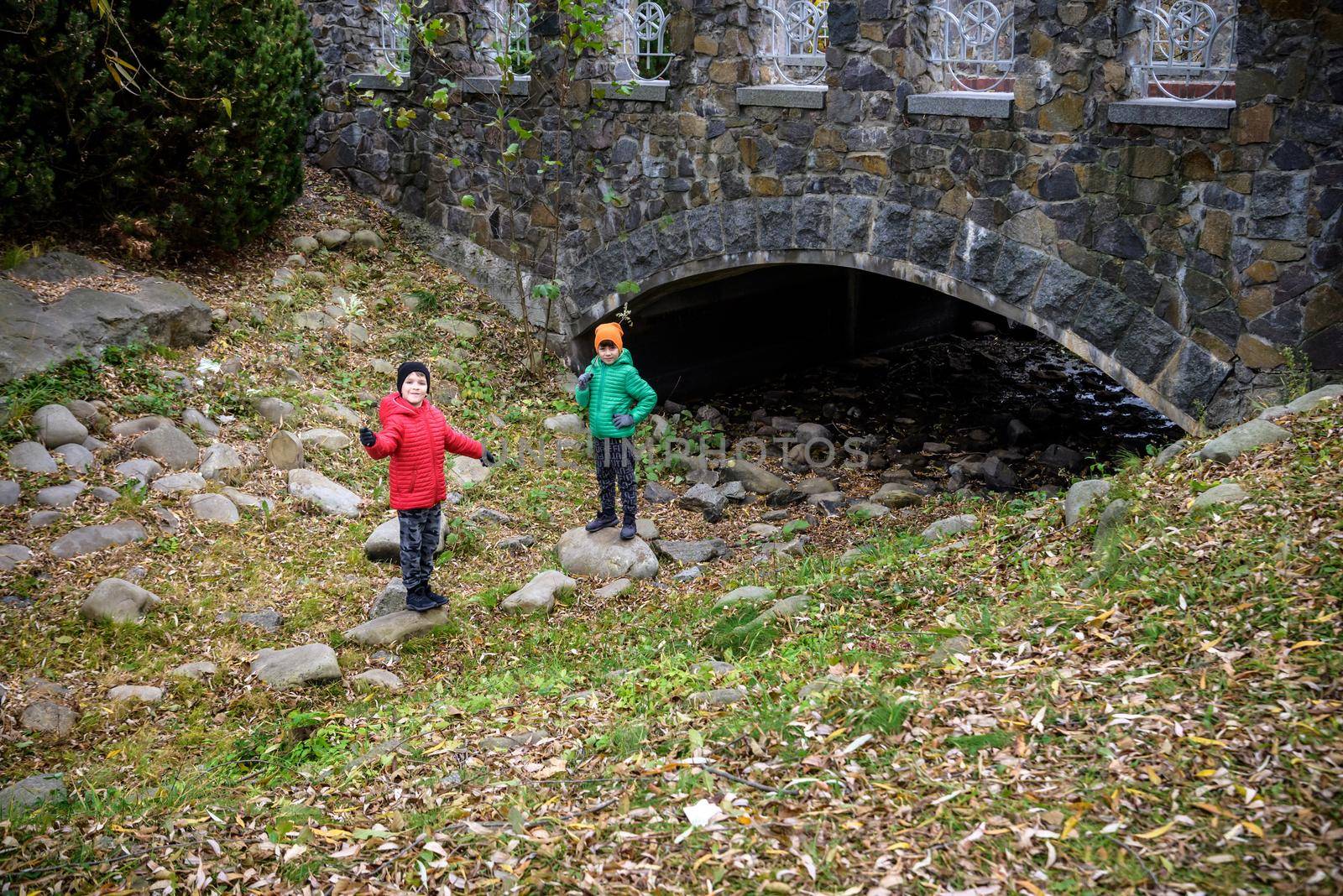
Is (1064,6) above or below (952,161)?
above

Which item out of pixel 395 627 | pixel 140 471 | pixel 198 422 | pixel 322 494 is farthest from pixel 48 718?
pixel 198 422

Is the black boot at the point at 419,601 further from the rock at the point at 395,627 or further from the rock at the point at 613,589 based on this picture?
the rock at the point at 613,589

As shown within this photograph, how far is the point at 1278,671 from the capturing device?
12.2 ft

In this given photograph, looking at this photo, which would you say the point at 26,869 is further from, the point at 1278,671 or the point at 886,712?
the point at 1278,671

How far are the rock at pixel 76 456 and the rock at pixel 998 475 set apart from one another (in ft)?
21.3

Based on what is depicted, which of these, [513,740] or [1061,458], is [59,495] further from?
[1061,458]

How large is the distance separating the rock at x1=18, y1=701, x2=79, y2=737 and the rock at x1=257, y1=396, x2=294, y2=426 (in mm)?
3350

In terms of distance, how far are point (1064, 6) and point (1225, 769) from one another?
4922 mm

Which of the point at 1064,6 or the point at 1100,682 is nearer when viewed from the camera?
the point at 1100,682

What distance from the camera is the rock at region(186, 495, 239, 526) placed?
6.73 m

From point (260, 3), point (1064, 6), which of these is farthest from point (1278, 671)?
point (260, 3)

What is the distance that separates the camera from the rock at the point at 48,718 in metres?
4.73

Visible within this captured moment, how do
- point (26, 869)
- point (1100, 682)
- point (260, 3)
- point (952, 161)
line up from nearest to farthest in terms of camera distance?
1. point (26, 869)
2. point (1100, 682)
3. point (952, 161)
4. point (260, 3)

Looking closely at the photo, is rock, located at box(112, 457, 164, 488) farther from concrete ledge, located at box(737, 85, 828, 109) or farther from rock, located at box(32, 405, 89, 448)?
concrete ledge, located at box(737, 85, 828, 109)
